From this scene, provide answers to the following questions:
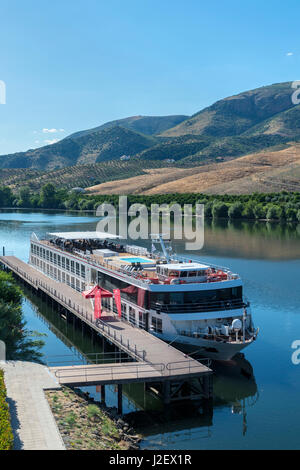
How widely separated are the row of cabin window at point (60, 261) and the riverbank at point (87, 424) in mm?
23405

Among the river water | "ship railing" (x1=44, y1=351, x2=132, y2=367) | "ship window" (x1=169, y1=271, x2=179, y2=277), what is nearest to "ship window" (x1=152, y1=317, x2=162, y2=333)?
"ship railing" (x1=44, y1=351, x2=132, y2=367)

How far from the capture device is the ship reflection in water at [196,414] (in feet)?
88.9

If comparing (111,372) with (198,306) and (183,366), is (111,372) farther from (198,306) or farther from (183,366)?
(198,306)

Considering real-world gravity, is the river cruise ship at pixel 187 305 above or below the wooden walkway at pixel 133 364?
above

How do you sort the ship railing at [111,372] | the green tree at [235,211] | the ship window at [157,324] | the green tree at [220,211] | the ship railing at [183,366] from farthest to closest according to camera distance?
the green tree at [220,211] < the green tree at [235,211] < the ship window at [157,324] < the ship railing at [183,366] < the ship railing at [111,372]

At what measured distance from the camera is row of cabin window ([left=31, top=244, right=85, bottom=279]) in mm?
51000

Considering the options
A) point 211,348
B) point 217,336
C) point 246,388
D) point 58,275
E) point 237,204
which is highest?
point 237,204

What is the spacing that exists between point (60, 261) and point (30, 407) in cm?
3366

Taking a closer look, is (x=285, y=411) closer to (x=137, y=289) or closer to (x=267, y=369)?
(x=267, y=369)

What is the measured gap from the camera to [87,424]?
960 inches

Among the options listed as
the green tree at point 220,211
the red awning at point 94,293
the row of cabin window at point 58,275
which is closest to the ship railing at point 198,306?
the red awning at point 94,293

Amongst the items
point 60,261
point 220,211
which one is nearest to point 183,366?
point 60,261

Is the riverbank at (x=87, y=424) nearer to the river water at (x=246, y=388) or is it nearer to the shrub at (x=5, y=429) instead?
the river water at (x=246, y=388)
